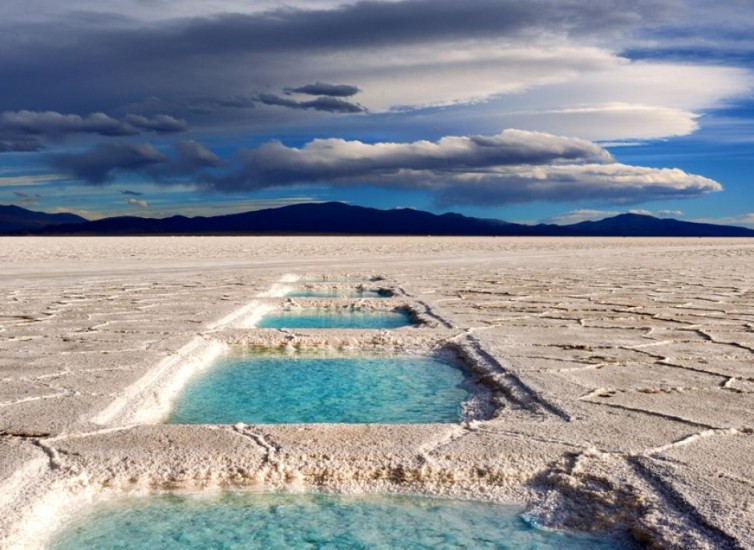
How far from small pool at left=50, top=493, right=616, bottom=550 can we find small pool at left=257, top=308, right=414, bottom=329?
3547mm

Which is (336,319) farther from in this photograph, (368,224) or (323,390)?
(368,224)

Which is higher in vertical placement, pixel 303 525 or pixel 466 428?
pixel 466 428

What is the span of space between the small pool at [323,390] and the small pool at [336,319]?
4.30 feet

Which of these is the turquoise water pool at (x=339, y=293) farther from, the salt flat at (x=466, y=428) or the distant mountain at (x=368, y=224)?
the distant mountain at (x=368, y=224)

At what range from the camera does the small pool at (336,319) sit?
5.83m

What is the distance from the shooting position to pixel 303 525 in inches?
80.0

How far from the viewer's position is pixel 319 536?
6.48 feet

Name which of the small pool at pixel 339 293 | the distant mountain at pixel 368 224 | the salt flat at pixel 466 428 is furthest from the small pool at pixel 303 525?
the distant mountain at pixel 368 224

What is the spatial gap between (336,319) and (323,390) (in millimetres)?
2612

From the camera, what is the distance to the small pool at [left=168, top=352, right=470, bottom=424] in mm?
3160

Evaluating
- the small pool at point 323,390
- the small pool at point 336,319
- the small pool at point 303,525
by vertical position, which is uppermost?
the small pool at point 336,319

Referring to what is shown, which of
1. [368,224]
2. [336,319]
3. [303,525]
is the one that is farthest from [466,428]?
[368,224]

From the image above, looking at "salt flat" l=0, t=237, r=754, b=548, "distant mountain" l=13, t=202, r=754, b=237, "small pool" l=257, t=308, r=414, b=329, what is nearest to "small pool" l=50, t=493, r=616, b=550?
"salt flat" l=0, t=237, r=754, b=548

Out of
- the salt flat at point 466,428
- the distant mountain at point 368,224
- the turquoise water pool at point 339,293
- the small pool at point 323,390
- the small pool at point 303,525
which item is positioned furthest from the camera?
the distant mountain at point 368,224
